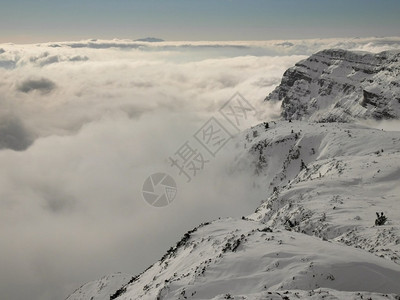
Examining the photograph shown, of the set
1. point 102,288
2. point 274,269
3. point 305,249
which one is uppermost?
point 274,269

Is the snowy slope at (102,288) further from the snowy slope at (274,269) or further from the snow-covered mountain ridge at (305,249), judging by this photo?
the snowy slope at (274,269)

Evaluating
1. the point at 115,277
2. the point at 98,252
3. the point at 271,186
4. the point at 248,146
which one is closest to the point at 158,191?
the point at 98,252

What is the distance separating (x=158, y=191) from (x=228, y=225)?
12978cm

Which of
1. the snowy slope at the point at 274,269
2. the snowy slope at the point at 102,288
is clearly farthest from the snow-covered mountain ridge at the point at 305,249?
the snowy slope at the point at 102,288

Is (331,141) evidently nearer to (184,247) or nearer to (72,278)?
(184,247)

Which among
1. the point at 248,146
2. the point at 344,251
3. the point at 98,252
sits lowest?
the point at 98,252

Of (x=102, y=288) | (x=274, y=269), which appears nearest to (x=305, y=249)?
(x=274, y=269)

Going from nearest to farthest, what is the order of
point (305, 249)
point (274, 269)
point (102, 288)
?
point (274, 269) → point (305, 249) → point (102, 288)

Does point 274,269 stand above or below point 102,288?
above

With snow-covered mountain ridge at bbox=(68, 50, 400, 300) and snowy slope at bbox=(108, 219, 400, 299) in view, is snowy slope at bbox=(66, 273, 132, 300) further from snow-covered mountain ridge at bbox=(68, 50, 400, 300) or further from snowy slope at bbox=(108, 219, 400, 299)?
snowy slope at bbox=(108, 219, 400, 299)

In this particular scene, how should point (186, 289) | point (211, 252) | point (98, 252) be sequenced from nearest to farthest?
1. point (186, 289)
2. point (211, 252)
3. point (98, 252)

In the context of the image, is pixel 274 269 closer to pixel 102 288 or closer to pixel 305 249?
pixel 305 249

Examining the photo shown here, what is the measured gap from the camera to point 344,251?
19281mm

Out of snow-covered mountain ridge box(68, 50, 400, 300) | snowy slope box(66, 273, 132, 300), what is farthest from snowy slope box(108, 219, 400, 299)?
snowy slope box(66, 273, 132, 300)
